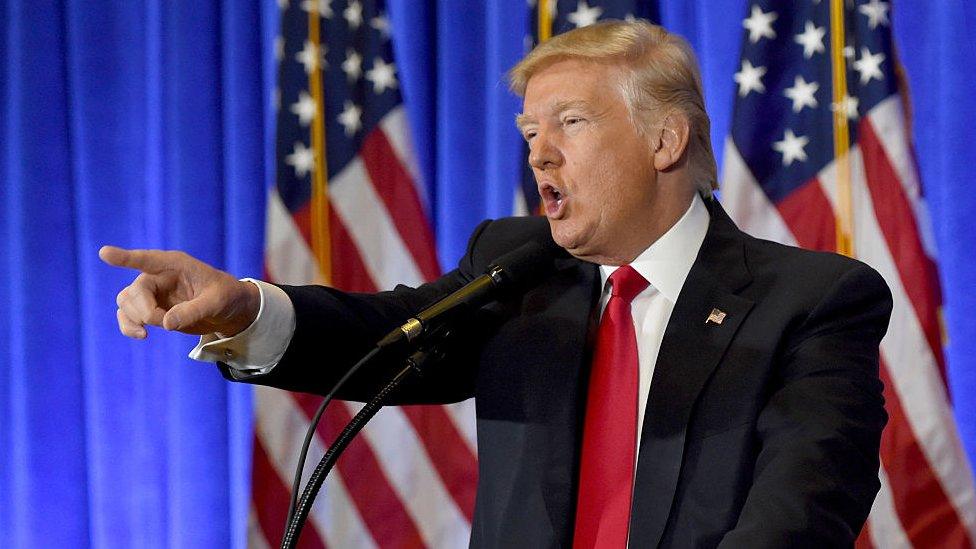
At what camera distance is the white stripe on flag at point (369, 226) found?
2.91 meters

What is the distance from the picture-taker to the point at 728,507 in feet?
4.63

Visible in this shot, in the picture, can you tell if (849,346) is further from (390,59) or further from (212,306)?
(390,59)

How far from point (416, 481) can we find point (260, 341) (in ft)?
4.82

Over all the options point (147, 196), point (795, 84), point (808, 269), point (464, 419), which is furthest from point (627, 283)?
point (147, 196)

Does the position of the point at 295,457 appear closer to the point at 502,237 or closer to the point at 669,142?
the point at 502,237

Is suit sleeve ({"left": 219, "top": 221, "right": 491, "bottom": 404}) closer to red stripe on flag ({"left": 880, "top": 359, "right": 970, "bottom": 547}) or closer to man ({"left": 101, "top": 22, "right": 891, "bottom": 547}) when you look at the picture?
man ({"left": 101, "top": 22, "right": 891, "bottom": 547})

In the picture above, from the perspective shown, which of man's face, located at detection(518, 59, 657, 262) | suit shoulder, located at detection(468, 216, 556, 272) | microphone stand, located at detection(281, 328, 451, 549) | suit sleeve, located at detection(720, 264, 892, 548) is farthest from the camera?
suit shoulder, located at detection(468, 216, 556, 272)

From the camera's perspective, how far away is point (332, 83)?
2939mm

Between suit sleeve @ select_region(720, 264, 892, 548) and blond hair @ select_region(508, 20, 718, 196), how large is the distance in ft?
1.21

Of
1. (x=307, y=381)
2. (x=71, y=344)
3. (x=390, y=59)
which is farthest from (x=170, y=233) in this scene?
(x=307, y=381)

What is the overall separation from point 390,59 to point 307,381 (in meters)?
1.53

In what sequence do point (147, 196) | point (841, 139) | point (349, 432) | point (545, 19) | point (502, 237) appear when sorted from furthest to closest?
point (147, 196) → point (545, 19) → point (841, 139) → point (502, 237) → point (349, 432)

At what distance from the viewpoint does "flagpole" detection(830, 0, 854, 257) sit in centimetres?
252

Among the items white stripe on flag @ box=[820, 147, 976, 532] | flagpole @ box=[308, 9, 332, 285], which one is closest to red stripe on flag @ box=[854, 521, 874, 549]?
white stripe on flag @ box=[820, 147, 976, 532]
